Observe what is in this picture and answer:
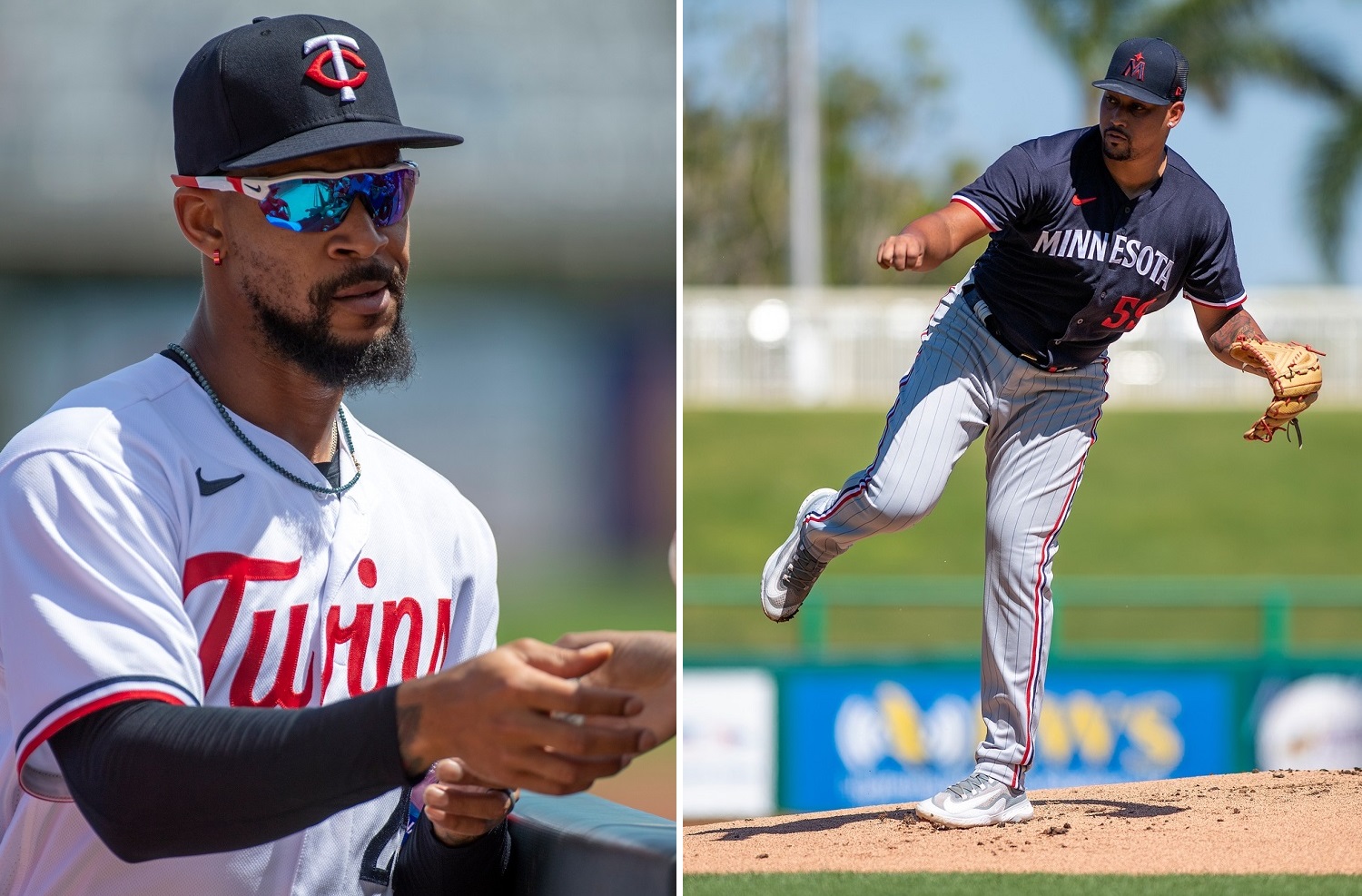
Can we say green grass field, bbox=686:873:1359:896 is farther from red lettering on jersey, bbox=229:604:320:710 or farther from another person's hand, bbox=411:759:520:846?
red lettering on jersey, bbox=229:604:320:710

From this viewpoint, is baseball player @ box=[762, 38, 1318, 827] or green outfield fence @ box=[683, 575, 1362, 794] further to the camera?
green outfield fence @ box=[683, 575, 1362, 794]

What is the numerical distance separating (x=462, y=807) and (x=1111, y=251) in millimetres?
1451

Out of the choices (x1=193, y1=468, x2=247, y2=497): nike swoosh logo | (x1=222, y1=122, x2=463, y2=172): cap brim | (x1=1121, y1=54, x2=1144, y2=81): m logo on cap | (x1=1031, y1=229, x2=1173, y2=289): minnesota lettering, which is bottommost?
(x1=193, y1=468, x2=247, y2=497): nike swoosh logo

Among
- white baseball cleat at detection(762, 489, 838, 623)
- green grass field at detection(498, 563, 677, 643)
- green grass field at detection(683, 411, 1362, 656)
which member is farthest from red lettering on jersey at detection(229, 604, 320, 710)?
green grass field at detection(498, 563, 677, 643)

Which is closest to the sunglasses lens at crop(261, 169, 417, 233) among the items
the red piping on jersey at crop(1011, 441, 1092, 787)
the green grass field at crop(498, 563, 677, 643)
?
the red piping on jersey at crop(1011, 441, 1092, 787)

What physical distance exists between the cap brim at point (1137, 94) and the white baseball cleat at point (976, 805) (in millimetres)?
1298

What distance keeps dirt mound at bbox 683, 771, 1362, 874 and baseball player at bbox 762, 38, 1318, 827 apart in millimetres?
123

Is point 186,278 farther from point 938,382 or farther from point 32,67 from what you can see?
point 938,382

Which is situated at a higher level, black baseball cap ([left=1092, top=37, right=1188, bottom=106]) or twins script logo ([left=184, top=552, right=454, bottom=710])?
black baseball cap ([left=1092, top=37, right=1188, bottom=106])

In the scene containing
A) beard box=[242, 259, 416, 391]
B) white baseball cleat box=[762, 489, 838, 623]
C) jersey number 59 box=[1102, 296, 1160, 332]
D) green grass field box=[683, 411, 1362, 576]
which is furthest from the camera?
green grass field box=[683, 411, 1362, 576]

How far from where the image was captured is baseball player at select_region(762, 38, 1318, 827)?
2508 millimetres

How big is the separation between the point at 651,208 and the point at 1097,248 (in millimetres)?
15347

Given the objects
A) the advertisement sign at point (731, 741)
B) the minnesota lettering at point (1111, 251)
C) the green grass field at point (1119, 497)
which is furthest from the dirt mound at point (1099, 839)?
the green grass field at point (1119, 497)

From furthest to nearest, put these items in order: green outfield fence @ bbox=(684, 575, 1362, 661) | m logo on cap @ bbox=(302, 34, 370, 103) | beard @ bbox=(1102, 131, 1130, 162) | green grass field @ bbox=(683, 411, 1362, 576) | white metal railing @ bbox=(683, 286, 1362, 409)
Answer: white metal railing @ bbox=(683, 286, 1362, 409)
green grass field @ bbox=(683, 411, 1362, 576)
green outfield fence @ bbox=(684, 575, 1362, 661)
beard @ bbox=(1102, 131, 1130, 162)
m logo on cap @ bbox=(302, 34, 370, 103)
